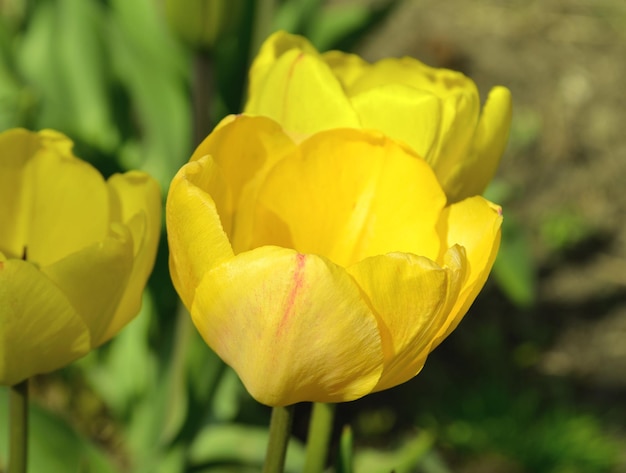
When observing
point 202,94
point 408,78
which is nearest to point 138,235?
Result: point 408,78

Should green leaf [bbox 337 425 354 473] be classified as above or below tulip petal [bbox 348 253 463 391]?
below

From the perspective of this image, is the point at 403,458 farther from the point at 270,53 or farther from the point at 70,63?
the point at 70,63

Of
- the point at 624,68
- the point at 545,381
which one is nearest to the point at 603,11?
the point at 624,68

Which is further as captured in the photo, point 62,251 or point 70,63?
point 70,63

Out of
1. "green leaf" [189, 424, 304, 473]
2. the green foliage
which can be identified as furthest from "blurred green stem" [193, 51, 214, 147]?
the green foliage

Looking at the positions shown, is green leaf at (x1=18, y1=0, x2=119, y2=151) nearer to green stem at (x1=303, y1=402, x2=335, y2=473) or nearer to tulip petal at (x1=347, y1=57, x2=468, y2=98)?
tulip petal at (x1=347, y1=57, x2=468, y2=98)

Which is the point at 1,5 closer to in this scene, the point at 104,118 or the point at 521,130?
the point at 104,118

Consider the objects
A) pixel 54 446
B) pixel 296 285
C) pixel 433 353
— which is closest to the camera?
pixel 296 285
